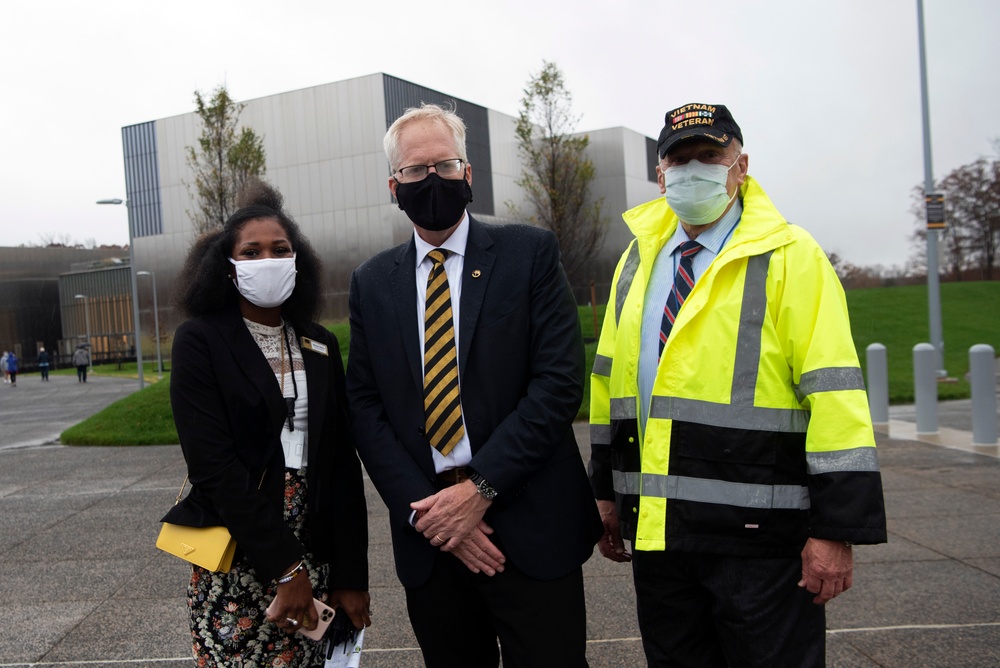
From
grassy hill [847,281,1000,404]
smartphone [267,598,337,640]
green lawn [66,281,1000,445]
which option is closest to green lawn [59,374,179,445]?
green lawn [66,281,1000,445]

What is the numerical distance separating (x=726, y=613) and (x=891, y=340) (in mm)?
22333

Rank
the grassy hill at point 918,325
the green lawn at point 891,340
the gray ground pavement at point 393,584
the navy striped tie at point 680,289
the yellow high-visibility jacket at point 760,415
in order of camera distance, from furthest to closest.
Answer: the grassy hill at point 918,325 → the green lawn at point 891,340 → the gray ground pavement at point 393,584 → the navy striped tie at point 680,289 → the yellow high-visibility jacket at point 760,415

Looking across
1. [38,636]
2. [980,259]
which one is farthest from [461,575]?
[980,259]

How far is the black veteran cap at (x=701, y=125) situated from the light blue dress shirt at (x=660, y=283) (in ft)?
0.82

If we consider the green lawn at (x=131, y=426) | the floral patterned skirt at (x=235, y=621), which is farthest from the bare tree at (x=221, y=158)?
the floral patterned skirt at (x=235, y=621)

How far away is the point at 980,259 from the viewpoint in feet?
132

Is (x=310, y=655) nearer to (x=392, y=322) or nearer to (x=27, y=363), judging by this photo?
(x=392, y=322)

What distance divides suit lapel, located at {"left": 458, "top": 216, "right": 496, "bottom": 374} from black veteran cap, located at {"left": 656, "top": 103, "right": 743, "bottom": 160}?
696 mm

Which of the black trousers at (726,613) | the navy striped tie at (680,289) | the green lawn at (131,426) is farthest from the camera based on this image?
the green lawn at (131,426)

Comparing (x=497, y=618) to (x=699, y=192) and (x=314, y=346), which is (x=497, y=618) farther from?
(x=699, y=192)

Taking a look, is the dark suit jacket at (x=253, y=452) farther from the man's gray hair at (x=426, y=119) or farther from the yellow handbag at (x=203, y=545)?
the man's gray hair at (x=426, y=119)

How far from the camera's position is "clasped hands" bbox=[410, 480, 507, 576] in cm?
243

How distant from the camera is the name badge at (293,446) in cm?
268

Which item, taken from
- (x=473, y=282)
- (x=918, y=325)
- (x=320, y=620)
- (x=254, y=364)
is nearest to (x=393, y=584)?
(x=320, y=620)
